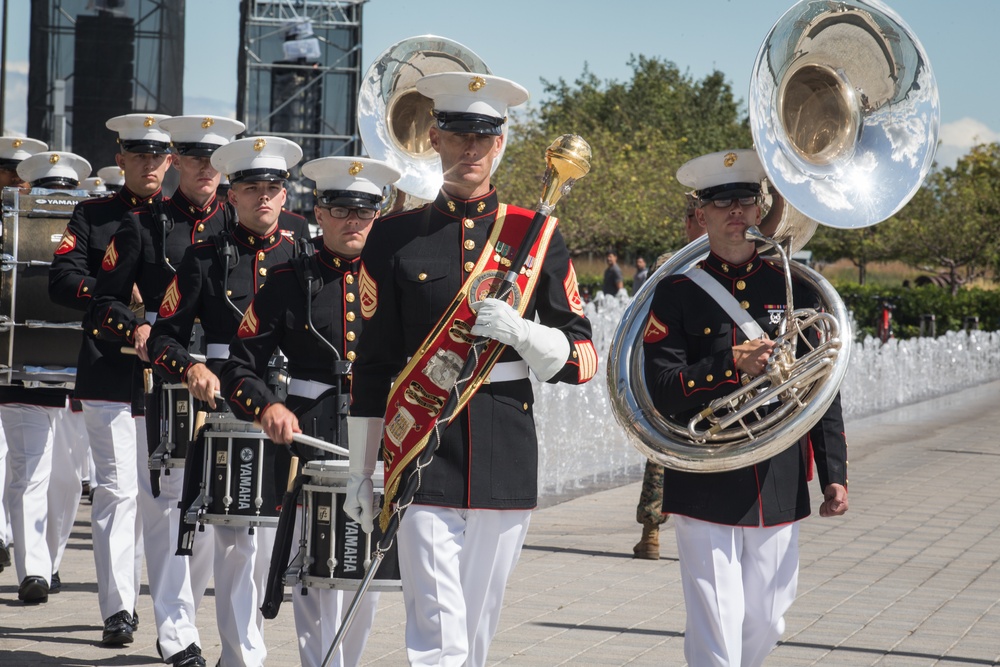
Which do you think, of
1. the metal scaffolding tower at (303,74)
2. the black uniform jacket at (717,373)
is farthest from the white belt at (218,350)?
the metal scaffolding tower at (303,74)

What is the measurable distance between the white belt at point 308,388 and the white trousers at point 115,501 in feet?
4.83

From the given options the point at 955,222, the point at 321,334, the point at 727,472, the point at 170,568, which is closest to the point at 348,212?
the point at 321,334

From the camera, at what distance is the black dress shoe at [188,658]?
18.4 feet

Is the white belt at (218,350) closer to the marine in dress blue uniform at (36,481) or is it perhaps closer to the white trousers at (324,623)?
the white trousers at (324,623)

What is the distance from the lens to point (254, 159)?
546cm

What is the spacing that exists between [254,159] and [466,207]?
1.52 meters

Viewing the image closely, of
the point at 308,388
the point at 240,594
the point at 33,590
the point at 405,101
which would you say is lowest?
the point at 33,590

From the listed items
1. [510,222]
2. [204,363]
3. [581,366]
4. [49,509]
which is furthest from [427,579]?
[49,509]

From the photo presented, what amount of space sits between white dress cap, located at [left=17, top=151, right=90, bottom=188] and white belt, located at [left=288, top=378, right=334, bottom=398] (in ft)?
14.2

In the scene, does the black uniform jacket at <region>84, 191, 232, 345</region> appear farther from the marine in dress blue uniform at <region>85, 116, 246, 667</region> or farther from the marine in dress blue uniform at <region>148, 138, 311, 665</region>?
the marine in dress blue uniform at <region>148, 138, 311, 665</region>

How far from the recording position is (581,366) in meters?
4.14

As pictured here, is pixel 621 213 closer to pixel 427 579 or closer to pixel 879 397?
pixel 879 397

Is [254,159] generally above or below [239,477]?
above

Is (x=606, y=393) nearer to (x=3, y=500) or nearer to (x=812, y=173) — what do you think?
(x=3, y=500)
